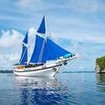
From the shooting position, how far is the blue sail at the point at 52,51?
401ft

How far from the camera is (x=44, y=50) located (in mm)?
133000

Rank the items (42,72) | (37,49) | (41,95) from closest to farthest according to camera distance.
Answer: (41,95) < (37,49) < (42,72)

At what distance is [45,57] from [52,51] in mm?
9151

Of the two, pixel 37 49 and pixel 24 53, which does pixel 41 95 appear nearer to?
pixel 37 49

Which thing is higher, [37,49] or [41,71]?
[37,49]

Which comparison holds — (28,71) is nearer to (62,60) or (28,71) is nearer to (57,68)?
(57,68)

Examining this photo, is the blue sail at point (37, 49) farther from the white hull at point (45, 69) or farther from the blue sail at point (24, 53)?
the blue sail at point (24, 53)

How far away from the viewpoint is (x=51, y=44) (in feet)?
428

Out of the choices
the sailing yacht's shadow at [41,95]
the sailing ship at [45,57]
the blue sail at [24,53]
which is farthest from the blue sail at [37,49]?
the sailing yacht's shadow at [41,95]

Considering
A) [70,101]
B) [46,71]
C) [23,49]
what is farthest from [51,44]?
[70,101]

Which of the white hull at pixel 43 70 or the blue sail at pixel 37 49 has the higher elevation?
the blue sail at pixel 37 49

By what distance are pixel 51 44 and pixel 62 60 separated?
26.8 ft

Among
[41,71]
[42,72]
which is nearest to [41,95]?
[42,72]

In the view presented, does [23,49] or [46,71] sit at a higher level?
[23,49]
